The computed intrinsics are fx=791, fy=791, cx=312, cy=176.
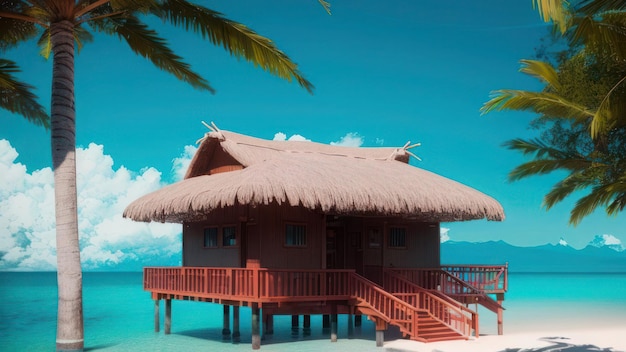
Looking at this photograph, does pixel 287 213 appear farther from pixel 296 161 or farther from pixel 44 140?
pixel 44 140

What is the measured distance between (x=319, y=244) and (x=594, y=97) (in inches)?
314

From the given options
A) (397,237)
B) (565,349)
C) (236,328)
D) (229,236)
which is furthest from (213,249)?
(565,349)

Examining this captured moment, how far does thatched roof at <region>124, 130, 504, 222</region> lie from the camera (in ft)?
56.6

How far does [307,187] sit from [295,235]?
2298mm

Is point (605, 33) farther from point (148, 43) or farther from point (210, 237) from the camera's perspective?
point (210, 237)

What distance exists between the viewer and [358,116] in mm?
95562

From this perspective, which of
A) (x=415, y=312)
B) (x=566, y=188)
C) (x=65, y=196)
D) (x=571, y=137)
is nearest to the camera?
(x=65, y=196)

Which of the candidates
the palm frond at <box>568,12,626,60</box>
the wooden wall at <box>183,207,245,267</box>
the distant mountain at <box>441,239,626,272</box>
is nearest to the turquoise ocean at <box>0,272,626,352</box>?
the wooden wall at <box>183,207,245,267</box>

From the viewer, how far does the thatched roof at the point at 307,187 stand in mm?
17266

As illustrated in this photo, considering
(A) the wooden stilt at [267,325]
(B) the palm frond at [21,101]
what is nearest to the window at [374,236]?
(A) the wooden stilt at [267,325]

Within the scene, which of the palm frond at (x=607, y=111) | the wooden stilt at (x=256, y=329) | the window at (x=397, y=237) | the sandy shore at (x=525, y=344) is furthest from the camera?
the window at (x=397, y=237)

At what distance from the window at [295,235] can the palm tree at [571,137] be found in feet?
17.5

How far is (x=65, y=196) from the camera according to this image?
16.0 m

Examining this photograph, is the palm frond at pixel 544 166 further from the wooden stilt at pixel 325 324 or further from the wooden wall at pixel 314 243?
the wooden stilt at pixel 325 324
